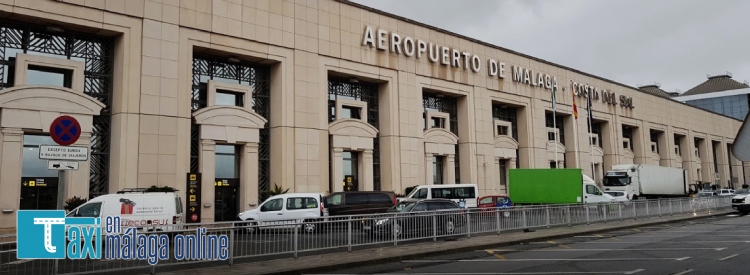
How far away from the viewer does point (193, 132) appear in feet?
96.1

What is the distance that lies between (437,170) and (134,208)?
2608 cm

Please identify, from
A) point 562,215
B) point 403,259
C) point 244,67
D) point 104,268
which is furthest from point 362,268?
point 244,67

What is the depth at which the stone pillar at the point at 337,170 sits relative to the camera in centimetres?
3416

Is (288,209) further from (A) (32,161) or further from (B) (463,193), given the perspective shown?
(B) (463,193)

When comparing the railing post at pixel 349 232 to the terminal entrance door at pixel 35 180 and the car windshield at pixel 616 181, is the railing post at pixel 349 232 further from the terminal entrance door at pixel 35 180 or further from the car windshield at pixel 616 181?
the car windshield at pixel 616 181

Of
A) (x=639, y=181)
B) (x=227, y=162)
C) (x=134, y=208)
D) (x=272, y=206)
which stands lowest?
(x=272, y=206)

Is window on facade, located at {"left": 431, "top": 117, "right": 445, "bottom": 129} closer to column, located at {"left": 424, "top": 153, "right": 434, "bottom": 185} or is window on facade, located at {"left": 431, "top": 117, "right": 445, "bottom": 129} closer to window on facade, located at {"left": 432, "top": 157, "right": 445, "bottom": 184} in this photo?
window on facade, located at {"left": 432, "top": 157, "right": 445, "bottom": 184}

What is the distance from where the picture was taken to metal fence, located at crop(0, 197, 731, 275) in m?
11.3

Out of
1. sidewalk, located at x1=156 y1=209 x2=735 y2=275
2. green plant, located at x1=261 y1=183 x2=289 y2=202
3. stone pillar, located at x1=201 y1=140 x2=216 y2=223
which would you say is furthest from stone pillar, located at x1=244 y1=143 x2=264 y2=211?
sidewalk, located at x1=156 y1=209 x2=735 y2=275

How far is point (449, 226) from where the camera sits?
1945cm

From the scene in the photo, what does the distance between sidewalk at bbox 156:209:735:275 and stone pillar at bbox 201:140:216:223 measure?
1405cm

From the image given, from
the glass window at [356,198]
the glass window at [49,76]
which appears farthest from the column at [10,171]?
the glass window at [356,198]

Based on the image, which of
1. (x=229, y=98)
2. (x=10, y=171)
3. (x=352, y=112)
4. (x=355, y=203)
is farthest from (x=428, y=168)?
(x=10, y=171)

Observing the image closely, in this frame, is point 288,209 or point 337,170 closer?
point 288,209
